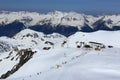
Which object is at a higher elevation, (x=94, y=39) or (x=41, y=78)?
(x=41, y=78)

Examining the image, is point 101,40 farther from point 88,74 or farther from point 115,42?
point 88,74

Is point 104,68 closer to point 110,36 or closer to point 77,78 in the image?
point 77,78

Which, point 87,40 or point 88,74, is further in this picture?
point 87,40

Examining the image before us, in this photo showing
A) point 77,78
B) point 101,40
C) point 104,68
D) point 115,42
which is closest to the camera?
point 77,78

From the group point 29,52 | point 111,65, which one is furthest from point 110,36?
point 111,65

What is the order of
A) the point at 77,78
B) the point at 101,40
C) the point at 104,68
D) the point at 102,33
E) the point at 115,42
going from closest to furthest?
1. the point at 77,78
2. the point at 104,68
3. the point at 115,42
4. the point at 101,40
5. the point at 102,33

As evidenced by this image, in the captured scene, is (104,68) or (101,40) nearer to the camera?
(104,68)

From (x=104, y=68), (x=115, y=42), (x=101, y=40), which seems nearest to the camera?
(x=104, y=68)

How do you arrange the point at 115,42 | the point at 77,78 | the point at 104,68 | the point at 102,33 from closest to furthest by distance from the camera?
the point at 77,78 < the point at 104,68 < the point at 115,42 < the point at 102,33
